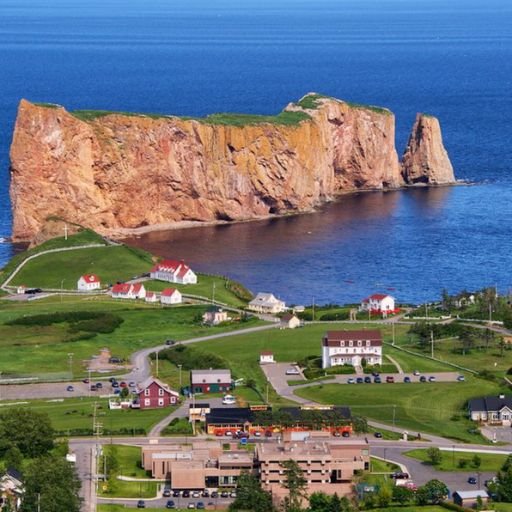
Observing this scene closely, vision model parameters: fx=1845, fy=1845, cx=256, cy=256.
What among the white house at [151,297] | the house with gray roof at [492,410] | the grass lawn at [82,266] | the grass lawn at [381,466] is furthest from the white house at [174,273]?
the grass lawn at [381,466]

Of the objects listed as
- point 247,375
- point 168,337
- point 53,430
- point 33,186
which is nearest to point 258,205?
point 33,186

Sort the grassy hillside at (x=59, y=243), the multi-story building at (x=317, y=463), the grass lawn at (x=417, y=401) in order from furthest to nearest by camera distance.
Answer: the grassy hillside at (x=59, y=243)
the grass lawn at (x=417, y=401)
the multi-story building at (x=317, y=463)

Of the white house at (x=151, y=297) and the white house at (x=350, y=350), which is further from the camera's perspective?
the white house at (x=151, y=297)

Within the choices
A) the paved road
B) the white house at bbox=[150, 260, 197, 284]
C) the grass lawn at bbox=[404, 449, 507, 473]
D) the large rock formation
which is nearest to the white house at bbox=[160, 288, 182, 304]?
the white house at bbox=[150, 260, 197, 284]

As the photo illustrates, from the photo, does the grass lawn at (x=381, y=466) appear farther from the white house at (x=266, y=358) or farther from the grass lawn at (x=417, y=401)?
the white house at (x=266, y=358)

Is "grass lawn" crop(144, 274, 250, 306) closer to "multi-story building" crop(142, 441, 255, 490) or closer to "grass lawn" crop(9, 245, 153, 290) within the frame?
"grass lawn" crop(9, 245, 153, 290)

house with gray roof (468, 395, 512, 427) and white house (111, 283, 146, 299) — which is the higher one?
white house (111, 283, 146, 299)

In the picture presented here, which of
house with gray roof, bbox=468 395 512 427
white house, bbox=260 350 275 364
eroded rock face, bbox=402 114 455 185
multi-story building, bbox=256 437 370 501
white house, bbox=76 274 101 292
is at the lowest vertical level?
multi-story building, bbox=256 437 370 501

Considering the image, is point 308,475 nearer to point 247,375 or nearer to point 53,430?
point 53,430
